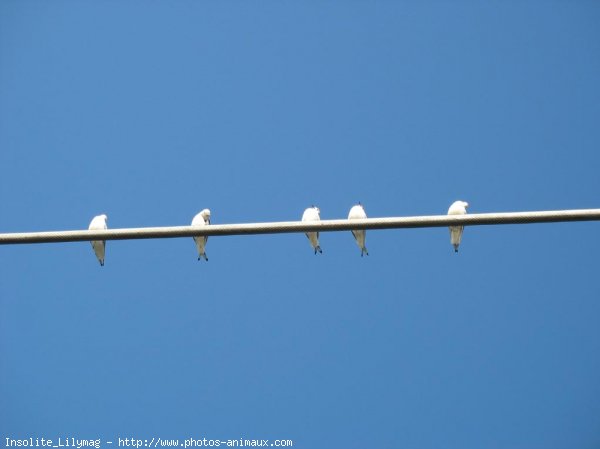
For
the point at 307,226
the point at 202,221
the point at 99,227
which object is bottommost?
the point at 307,226

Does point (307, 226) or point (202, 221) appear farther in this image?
point (202, 221)

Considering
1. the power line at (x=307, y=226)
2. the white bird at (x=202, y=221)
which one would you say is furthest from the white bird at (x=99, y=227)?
the power line at (x=307, y=226)

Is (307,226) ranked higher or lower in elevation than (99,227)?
lower

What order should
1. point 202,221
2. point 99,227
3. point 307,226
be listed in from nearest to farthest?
1. point 307,226
2. point 99,227
3. point 202,221

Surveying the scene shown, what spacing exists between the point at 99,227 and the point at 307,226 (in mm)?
6790

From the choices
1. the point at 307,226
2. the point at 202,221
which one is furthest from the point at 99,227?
the point at 307,226

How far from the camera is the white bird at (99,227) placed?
44.7 feet

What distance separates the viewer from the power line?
984cm

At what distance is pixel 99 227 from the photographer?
15.5 m

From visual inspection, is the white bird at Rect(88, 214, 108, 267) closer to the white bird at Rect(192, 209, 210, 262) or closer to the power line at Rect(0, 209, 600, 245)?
the white bird at Rect(192, 209, 210, 262)

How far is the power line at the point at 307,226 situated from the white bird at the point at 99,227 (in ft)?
9.99

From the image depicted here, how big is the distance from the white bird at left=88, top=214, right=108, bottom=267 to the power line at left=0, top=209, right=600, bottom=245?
305cm

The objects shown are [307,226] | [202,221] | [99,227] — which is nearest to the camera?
[307,226]

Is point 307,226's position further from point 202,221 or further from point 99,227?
point 202,221
